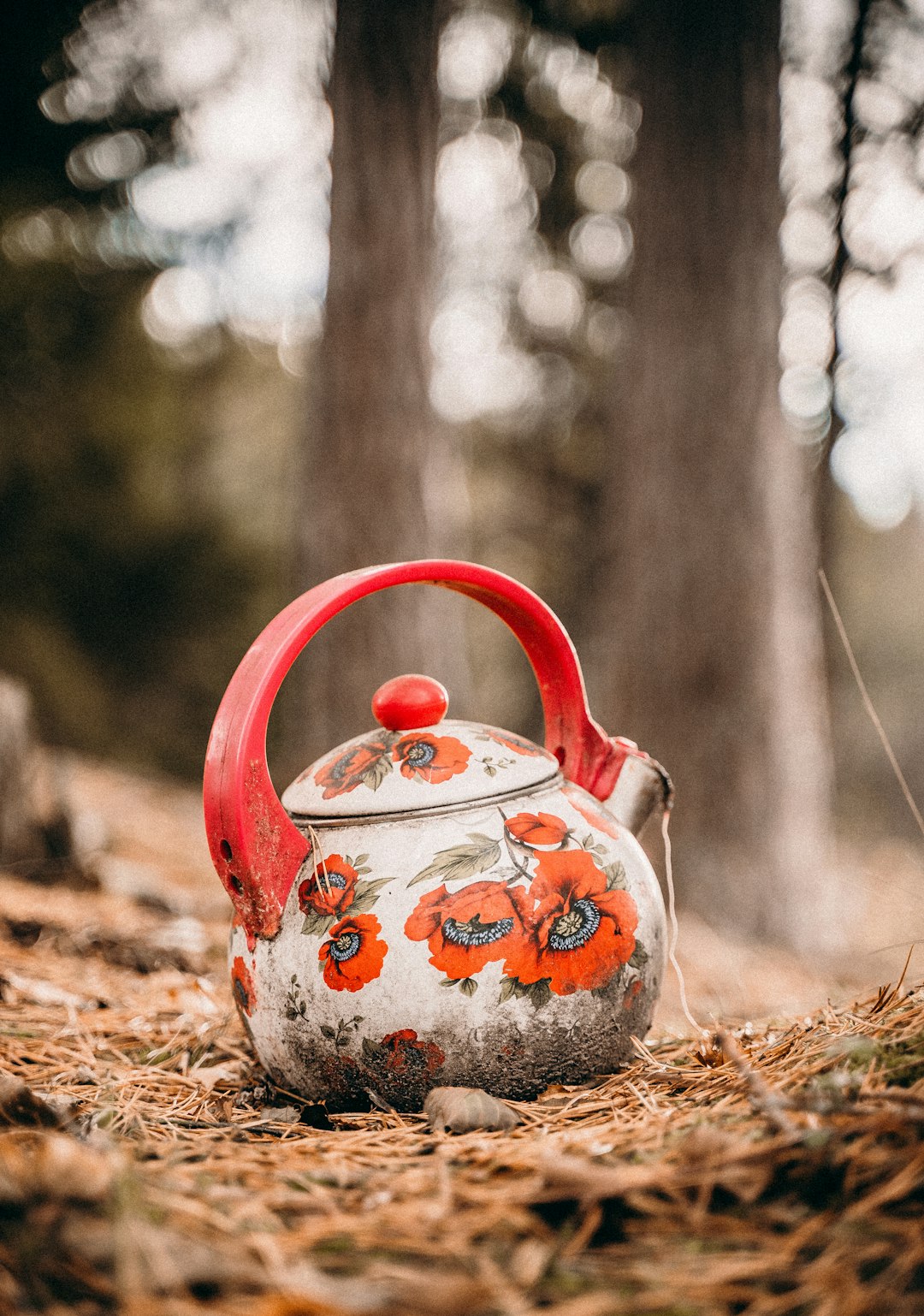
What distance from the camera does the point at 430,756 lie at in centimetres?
165

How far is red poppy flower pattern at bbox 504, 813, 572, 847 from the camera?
1.58m

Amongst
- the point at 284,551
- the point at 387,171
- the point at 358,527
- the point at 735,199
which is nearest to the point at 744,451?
the point at 735,199

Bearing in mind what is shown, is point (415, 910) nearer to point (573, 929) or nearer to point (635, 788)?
point (573, 929)

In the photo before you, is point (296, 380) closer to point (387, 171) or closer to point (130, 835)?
point (387, 171)

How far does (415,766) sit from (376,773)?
0.22 ft

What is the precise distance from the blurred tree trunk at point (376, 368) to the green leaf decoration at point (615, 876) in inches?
98.7

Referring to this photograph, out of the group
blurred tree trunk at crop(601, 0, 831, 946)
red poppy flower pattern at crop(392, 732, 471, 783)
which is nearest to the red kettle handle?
red poppy flower pattern at crop(392, 732, 471, 783)

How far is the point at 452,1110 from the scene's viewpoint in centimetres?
141

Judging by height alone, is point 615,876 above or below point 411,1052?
above

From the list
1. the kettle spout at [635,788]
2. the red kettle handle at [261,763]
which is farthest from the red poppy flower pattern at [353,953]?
the kettle spout at [635,788]

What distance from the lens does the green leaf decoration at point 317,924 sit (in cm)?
152

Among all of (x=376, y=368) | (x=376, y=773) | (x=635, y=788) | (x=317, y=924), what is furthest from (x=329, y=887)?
(x=376, y=368)

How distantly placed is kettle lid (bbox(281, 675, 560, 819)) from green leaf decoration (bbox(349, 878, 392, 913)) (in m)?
0.12

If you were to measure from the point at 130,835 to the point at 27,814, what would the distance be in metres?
0.92
